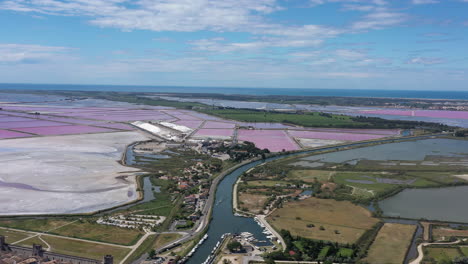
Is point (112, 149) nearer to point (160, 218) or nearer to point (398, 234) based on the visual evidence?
point (160, 218)

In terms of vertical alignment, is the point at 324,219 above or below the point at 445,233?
below

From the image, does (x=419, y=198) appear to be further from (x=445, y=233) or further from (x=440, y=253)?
(x=440, y=253)

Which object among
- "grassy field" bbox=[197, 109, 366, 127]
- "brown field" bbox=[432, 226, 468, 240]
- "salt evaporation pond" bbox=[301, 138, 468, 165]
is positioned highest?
"grassy field" bbox=[197, 109, 366, 127]

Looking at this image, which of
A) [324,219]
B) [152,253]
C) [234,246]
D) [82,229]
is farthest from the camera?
[324,219]

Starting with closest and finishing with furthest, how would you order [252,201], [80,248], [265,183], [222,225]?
[80,248] → [222,225] → [252,201] → [265,183]

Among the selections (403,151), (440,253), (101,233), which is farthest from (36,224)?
(403,151)

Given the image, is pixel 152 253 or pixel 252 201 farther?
pixel 252 201

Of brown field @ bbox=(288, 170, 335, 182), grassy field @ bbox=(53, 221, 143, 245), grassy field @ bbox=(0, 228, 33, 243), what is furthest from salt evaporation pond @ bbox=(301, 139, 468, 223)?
grassy field @ bbox=(0, 228, 33, 243)

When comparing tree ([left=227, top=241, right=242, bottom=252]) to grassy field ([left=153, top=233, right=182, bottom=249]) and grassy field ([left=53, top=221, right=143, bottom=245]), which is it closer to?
grassy field ([left=153, top=233, right=182, bottom=249])
